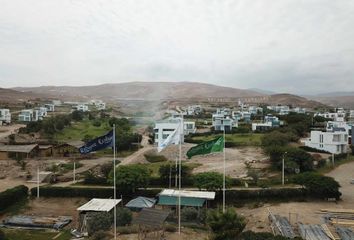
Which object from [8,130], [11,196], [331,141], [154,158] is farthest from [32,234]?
[8,130]

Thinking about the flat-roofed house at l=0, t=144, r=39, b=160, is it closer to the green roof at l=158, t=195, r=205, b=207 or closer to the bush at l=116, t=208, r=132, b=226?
the green roof at l=158, t=195, r=205, b=207

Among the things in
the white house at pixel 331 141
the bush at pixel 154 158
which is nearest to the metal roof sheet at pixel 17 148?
the bush at pixel 154 158

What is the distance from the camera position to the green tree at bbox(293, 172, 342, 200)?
97.3ft

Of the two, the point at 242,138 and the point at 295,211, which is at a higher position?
the point at 242,138

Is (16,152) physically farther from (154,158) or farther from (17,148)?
(154,158)

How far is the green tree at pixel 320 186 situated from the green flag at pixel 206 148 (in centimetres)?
1247

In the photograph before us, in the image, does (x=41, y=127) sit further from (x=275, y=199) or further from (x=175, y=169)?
(x=275, y=199)

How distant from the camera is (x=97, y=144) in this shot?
18.4 metres

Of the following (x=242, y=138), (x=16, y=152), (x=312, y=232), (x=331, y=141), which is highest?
(x=331, y=141)

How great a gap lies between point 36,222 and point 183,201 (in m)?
9.38

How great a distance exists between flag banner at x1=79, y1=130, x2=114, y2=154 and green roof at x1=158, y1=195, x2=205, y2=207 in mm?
9444

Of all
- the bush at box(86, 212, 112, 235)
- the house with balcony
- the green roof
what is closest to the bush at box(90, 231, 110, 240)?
the bush at box(86, 212, 112, 235)

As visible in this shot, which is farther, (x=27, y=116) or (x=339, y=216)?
(x=27, y=116)

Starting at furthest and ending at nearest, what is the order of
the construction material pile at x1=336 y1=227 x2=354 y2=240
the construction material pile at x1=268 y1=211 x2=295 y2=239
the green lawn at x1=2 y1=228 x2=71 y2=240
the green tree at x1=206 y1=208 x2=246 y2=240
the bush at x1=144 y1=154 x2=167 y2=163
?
the bush at x1=144 y1=154 x2=167 y2=163 < the green lawn at x1=2 y1=228 x2=71 y2=240 < the construction material pile at x1=268 y1=211 x2=295 y2=239 < the construction material pile at x1=336 y1=227 x2=354 y2=240 < the green tree at x1=206 y1=208 x2=246 y2=240
